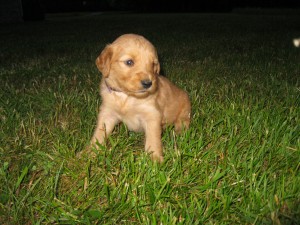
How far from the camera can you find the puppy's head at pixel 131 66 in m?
2.90

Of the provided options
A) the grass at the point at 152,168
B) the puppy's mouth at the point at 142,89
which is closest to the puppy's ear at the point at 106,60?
the puppy's mouth at the point at 142,89

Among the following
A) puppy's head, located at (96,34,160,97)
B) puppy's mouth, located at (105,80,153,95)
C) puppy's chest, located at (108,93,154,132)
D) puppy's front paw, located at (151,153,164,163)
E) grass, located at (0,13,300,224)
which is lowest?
puppy's front paw, located at (151,153,164,163)

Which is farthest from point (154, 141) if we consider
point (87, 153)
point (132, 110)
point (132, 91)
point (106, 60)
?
point (106, 60)

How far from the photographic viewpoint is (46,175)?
95.9 inches

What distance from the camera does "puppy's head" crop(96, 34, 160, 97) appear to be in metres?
2.90

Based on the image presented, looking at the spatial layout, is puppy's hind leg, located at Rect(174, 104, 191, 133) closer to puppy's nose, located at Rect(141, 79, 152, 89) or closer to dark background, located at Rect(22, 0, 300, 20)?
puppy's nose, located at Rect(141, 79, 152, 89)

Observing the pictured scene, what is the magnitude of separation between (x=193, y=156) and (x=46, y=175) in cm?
118

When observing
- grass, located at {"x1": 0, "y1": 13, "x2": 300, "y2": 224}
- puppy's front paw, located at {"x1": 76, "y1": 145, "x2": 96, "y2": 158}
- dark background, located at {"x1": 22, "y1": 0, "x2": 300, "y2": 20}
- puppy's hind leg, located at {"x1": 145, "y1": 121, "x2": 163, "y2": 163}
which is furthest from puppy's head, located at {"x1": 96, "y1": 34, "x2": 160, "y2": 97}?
dark background, located at {"x1": 22, "y1": 0, "x2": 300, "y2": 20}

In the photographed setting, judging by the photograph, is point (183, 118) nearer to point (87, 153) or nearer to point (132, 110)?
point (132, 110)

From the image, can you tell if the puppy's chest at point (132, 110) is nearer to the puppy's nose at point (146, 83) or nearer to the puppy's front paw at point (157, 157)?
the puppy's nose at point (146, 83)

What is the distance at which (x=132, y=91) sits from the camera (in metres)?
2.94

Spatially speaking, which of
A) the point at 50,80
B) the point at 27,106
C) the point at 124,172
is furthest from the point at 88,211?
the point at 50,80

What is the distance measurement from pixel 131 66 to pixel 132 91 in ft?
0.84

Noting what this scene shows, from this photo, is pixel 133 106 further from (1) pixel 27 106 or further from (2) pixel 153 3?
(2) pixel 153 3
